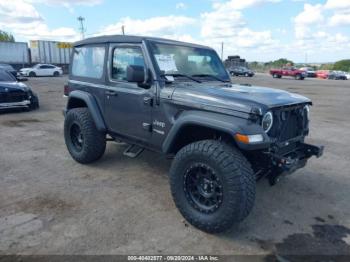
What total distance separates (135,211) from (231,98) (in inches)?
67.5

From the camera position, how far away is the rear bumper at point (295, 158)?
3312mm

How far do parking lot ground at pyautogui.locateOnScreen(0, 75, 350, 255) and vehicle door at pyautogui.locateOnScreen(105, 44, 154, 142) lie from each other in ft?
2.63

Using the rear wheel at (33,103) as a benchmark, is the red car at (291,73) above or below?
above

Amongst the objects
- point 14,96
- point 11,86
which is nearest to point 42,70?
point 11,86

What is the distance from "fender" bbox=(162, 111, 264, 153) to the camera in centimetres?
309

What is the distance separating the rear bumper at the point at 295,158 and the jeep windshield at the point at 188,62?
1.47 metres

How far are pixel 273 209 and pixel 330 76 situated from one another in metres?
46.0

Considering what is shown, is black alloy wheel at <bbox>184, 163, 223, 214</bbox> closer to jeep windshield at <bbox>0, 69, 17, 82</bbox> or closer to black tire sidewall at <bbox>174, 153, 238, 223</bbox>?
black tire sidewall at <bbox>174, 153, 238, 223</bbox>

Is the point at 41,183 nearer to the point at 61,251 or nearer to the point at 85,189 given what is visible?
the point at 85,189

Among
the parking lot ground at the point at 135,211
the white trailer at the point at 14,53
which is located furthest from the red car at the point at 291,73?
the parking lot ground at the point at 135,211

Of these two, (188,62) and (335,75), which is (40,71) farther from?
(335,75)

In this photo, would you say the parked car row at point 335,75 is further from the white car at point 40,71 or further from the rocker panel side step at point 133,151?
the rocker panel side step at point 133,151

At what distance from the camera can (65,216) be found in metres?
3.56

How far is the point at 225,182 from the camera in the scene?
10.1 ft
